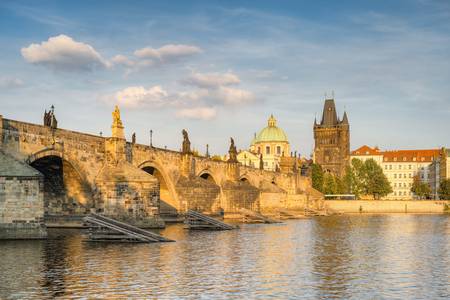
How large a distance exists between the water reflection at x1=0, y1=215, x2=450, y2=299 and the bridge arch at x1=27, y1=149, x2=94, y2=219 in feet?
22.8

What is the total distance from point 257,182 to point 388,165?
9235 cm

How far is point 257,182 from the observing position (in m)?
79.5

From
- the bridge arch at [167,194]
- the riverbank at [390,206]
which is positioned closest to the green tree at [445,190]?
the riverbank at [390,206]

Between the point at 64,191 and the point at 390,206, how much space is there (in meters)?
73.6

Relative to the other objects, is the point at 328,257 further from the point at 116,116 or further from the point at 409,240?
the point at 116,116

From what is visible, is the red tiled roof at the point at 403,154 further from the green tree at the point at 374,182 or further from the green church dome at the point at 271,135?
the green tree at the point at 374,182

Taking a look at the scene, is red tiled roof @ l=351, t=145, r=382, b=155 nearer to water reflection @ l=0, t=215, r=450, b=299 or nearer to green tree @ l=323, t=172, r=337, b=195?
green tree @ l=323, t=172, r=337, b=195

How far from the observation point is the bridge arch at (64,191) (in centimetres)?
3931

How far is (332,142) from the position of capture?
159125mm

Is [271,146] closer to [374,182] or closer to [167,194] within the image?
[374,182]

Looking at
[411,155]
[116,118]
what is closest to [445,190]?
[411,155]

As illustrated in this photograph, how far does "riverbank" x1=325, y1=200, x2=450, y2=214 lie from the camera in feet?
333

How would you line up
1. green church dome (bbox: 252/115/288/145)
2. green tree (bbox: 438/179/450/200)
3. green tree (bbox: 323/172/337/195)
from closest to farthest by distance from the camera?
green tree (bbox: 438/179/450/200)
green tree (bbox: 323/172/337/195)
green church dome (bbox: 252/115/288/145)

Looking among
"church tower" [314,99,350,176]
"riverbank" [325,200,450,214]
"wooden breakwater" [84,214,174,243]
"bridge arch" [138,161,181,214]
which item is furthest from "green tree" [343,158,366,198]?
"wooden breakwater" [84,214,174,243]
